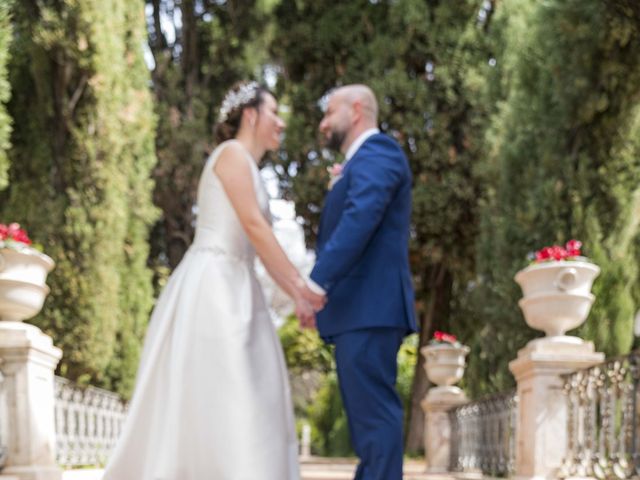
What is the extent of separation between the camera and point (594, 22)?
9.38m

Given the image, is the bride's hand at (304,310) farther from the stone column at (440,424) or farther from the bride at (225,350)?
the stone column at (440,424)

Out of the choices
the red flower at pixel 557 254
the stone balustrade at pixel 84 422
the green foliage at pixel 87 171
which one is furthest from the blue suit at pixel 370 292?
the green foliage at pixel 87 171

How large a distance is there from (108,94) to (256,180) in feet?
26.0

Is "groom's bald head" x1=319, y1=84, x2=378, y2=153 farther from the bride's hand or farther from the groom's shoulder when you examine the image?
the bride's hand

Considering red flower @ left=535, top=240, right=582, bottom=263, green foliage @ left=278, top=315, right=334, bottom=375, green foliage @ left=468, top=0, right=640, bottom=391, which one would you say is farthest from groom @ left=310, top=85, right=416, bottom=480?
green foliage @ left=278, top=315, right=334, bottom=375

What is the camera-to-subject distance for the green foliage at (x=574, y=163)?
920 cm

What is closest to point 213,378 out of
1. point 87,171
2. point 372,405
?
point 372,405

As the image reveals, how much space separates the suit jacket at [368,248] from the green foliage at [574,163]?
575 centimetres

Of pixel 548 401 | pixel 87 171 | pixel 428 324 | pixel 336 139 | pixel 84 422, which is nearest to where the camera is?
pixel 336 139

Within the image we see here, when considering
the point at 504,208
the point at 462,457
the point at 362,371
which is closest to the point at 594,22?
the point at 504,208

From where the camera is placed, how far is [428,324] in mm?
18141

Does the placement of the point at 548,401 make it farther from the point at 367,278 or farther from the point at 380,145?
the point at 380,145

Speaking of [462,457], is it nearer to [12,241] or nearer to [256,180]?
[12,241]

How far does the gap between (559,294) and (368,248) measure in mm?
3572
